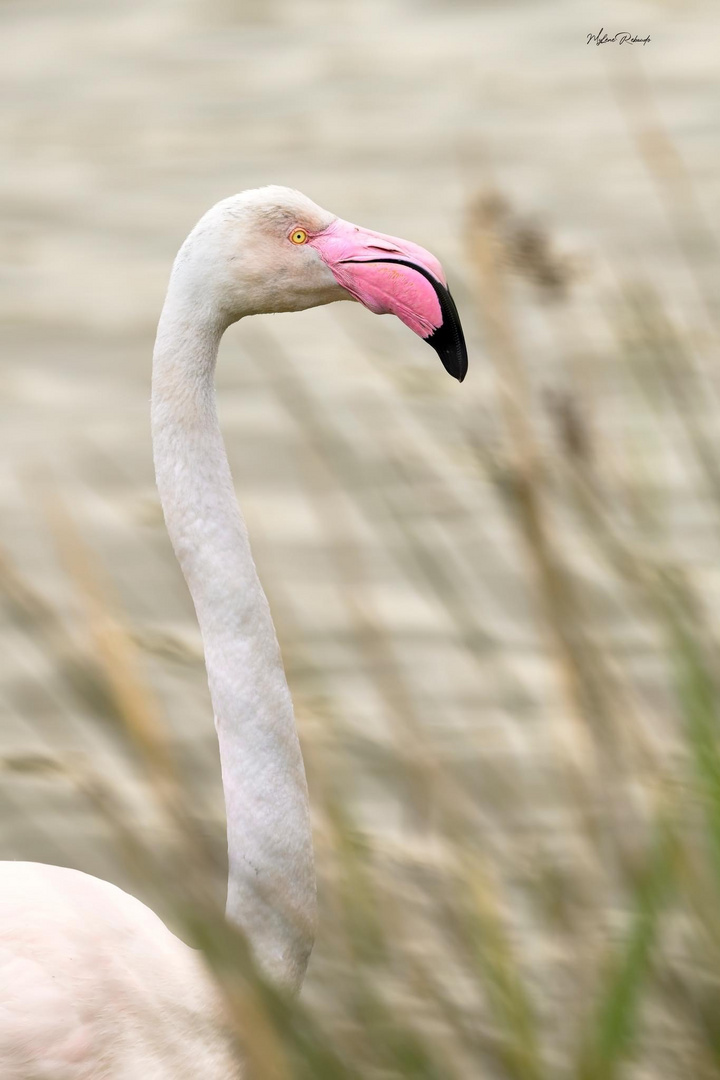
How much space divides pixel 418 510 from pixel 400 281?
2.54 meters

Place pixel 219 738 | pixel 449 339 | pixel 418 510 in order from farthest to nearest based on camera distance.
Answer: pixel 418 510
pixel 219 738
pixel 449 339

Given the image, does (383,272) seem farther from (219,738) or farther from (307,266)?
(219,738)

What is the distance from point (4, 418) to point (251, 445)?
0.95m

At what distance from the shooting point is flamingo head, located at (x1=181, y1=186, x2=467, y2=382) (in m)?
2.63

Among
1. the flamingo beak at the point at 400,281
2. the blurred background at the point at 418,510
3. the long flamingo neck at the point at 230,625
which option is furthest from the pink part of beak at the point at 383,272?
the long flamingo neck at the point at 230,625

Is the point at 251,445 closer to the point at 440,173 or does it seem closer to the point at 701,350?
the point at 440,173

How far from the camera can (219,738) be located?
2.74m

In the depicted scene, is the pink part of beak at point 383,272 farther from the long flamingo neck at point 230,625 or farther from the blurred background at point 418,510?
the long flamingo neck at point 230,625

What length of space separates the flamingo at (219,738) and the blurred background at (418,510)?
0.10 metres

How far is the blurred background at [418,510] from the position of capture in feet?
5.89

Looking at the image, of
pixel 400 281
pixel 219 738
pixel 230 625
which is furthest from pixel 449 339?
pixel 219 738

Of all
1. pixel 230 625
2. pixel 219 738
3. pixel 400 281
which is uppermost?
pixel 400 281

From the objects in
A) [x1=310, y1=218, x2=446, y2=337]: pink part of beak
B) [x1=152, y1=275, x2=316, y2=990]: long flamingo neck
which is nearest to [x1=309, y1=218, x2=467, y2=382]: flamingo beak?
[x1=310, y1=218, x2=446, y2=337]: pink part of beak

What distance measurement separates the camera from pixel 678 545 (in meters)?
5.26
